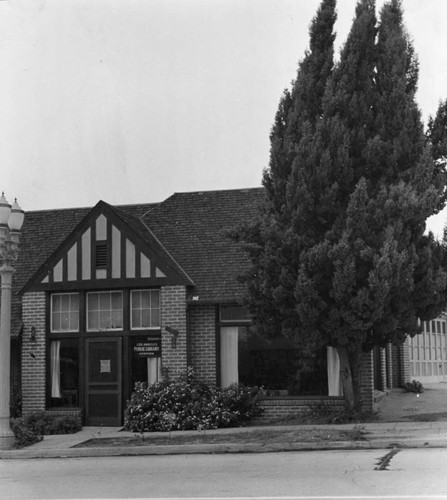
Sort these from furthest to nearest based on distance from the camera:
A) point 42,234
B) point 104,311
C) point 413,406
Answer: point 42,234, point 413,406, point 104,311

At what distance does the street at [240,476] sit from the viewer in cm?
941

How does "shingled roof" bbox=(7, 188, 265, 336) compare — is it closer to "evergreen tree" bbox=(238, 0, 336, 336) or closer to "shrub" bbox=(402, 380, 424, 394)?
"evergreen tree" bbox=(238, 0, 336, 336)

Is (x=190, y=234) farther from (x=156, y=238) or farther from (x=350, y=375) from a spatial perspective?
(x=350, y=375)

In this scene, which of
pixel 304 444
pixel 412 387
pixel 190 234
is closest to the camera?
pixel 304 444

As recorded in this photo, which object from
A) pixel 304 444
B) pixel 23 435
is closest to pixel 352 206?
pixel 304 444

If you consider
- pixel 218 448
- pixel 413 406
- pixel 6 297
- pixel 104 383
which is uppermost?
pixel 6 297

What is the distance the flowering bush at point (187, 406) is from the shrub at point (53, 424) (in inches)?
48.6

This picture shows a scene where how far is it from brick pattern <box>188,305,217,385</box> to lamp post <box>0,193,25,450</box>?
434cm

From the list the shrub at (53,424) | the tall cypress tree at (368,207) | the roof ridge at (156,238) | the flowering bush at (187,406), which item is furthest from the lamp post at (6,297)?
the tall cypress tree at (368,207)

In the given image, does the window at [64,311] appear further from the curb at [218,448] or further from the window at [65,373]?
the curb at [218,448]

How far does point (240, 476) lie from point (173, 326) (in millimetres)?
7527

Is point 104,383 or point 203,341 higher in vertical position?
point 203,341

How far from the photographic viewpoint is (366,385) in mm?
17562

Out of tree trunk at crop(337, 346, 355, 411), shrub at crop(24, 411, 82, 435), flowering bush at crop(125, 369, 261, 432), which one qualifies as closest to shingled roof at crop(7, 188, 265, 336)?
flowering bush at crop(125, 369, 261, 432)
